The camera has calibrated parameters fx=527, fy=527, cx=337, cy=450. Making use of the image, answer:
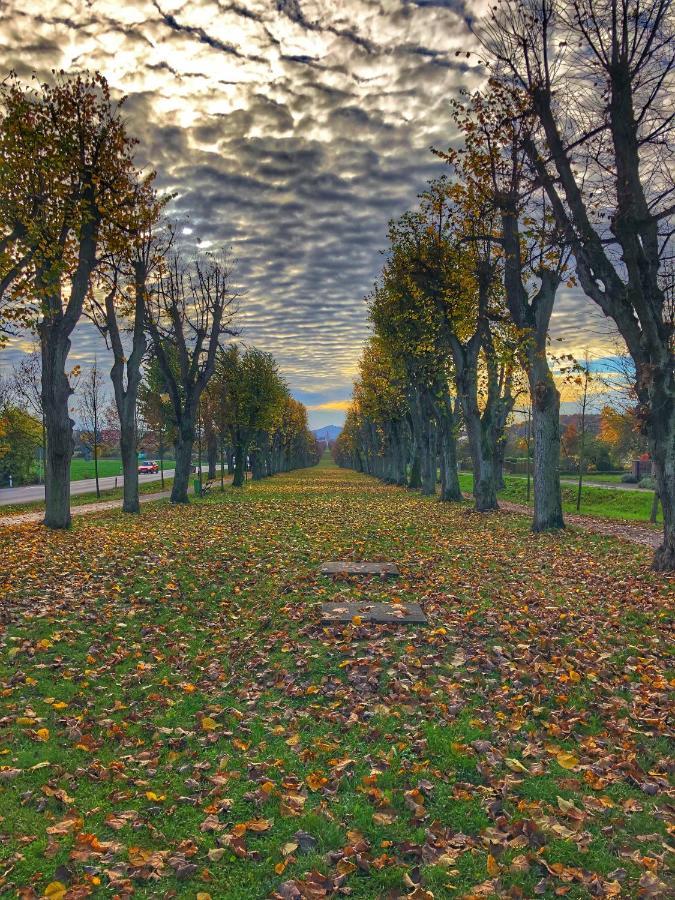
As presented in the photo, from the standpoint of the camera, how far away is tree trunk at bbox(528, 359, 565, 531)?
16.8m

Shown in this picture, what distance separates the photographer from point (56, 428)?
16.6 meters

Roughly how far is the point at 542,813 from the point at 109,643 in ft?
19.8

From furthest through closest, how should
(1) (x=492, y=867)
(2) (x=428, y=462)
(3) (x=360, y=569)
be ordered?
(2) (x=428, y=462) → (3) (x=360, y=569) → (1) (x=492, y=867)

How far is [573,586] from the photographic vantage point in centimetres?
1057

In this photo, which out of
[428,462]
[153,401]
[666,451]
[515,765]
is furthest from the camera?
[153,401]

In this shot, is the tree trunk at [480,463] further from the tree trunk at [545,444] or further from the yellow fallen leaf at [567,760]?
the yellow fallen leaf at [567,760]

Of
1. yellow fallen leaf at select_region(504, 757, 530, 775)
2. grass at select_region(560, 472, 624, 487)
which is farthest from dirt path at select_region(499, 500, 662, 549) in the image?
grass at select_region(560, 472, 624, 487)

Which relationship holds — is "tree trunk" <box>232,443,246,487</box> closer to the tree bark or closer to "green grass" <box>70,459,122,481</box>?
the tree bark

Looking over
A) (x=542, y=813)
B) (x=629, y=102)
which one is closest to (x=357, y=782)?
(x=542, y=813)

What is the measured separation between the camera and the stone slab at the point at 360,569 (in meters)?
11.5

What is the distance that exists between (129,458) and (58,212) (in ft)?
37.2

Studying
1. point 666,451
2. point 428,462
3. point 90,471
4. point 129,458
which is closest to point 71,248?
point 129,458

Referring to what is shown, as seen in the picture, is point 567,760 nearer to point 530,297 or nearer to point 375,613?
point 375,613

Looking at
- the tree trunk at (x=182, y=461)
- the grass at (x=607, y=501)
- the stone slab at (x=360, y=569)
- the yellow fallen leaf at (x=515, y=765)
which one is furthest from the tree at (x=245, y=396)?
the yellow fallen leaf at (x=515, y=765)
